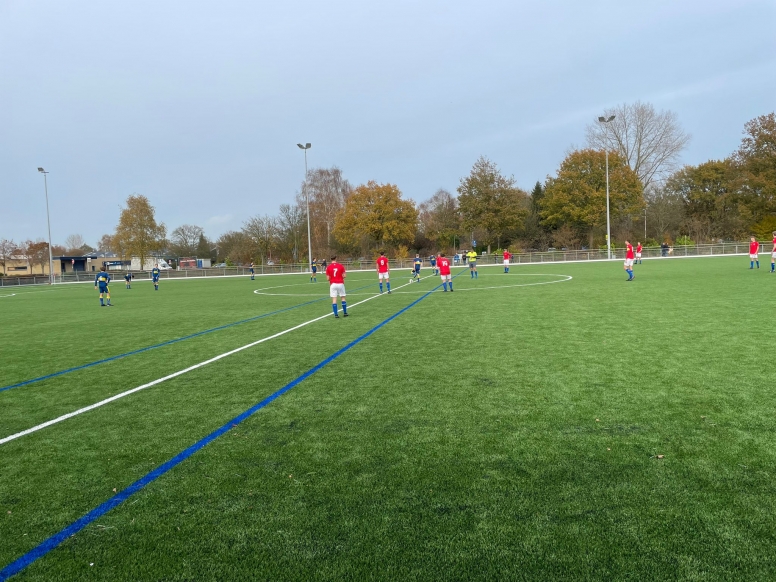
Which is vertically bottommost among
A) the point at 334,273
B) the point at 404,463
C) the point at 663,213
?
the point at 404,463

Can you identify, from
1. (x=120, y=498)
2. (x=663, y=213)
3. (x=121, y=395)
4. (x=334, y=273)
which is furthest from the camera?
(x=663, y=213)

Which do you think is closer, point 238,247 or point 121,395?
point 121,395

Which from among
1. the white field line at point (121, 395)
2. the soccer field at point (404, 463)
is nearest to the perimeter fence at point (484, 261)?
the white field line at point (121, 395)

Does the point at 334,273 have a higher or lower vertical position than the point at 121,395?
higher

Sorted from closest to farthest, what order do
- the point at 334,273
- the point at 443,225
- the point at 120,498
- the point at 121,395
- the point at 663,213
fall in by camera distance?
1. the point at 120,498
2. the point at 121,395
3. the point at 334,273
4. the point at 663,213
5. the point at 443,225

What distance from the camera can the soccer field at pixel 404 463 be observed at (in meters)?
3.00

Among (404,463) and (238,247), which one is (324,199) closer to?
(238,247)

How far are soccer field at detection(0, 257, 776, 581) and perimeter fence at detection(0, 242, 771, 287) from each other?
1943 inches

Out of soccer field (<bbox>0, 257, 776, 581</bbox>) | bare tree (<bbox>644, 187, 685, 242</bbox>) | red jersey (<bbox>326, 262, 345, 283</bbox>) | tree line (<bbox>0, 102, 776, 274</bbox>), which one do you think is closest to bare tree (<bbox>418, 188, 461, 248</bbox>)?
tree line (<bbox>0, 102, 776, 274</bbox>)

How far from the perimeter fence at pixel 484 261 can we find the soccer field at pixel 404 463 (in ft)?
162

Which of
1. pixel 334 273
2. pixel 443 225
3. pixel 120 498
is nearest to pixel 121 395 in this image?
pixel 120 498

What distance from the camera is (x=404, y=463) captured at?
14.1 feet

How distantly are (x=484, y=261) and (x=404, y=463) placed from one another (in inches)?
2243

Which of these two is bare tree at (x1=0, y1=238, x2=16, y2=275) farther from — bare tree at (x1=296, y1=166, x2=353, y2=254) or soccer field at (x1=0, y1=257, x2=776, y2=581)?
soccer field at (x1=0, y1=257, x2=776, y2=581)
